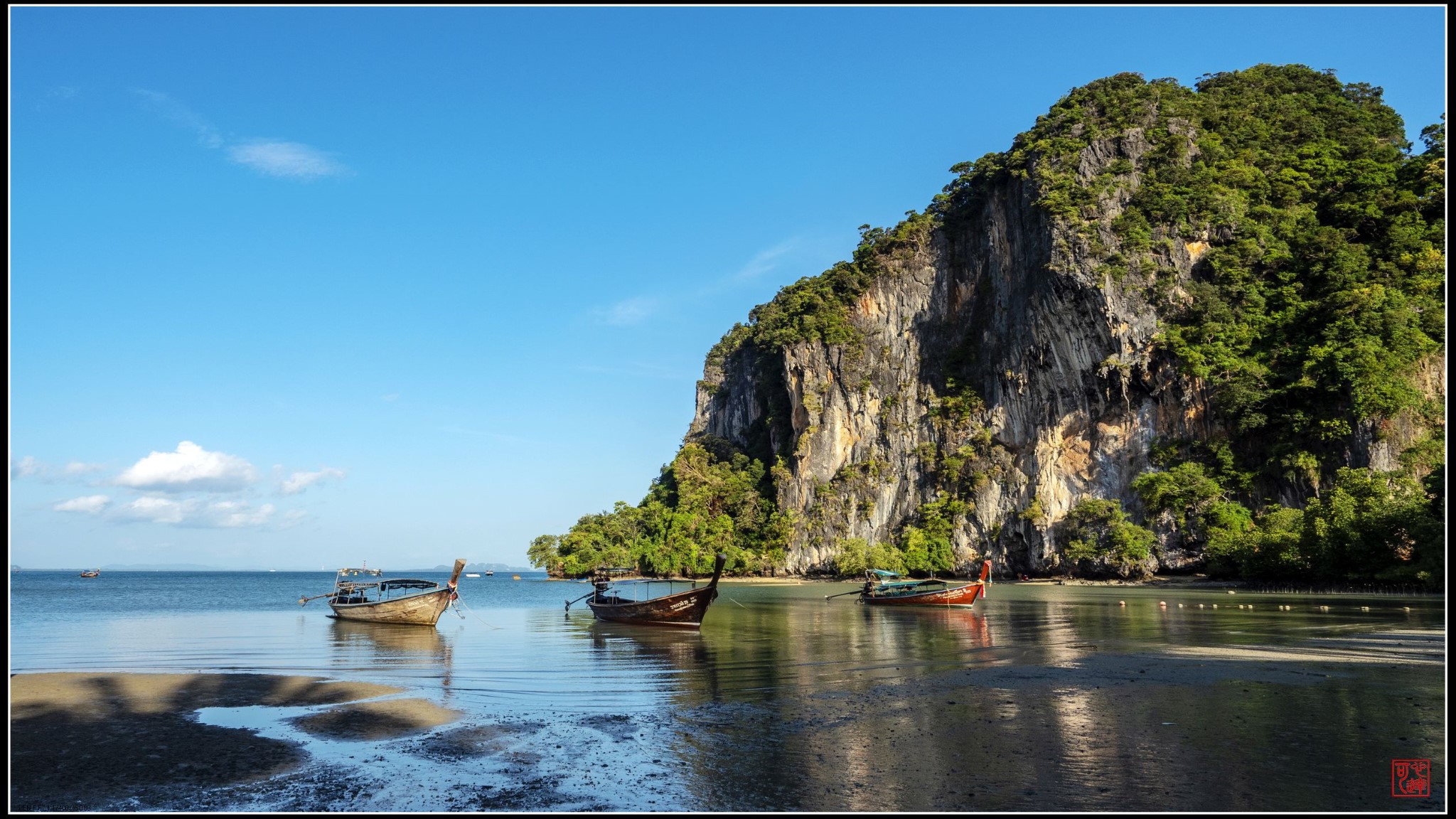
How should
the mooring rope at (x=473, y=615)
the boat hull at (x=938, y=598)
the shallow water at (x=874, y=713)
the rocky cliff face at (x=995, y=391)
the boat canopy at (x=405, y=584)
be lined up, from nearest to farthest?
1. the shallow water at (x=874, y=713)
2. the mooring rope at (x=473, y=615)
3. the boat canopy at (x=405, y=584)
4. the boat hull at (x=938, y=598)
5. the rocky cliff face at (x=995, y=391)

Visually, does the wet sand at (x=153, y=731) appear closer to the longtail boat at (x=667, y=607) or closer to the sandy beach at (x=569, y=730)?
the sandy beach at (x=569, y=730)

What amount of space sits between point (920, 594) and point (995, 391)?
43.0 m

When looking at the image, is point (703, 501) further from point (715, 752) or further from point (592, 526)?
point (715, 752)

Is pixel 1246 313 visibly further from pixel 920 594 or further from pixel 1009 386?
pixel 920 594

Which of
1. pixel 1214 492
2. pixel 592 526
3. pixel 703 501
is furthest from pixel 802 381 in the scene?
pixel 1214 492

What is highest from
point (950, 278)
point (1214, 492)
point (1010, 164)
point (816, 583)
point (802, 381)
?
point (1010, 164)

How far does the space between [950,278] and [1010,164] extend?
44.1ft

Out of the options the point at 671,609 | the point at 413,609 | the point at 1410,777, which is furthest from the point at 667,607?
the point at 1410,777

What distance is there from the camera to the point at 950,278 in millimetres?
95875

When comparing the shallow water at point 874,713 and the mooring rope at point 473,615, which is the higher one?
the shallow water at point 874,713

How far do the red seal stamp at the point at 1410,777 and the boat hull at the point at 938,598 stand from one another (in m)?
32.5

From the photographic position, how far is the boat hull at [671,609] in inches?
1221

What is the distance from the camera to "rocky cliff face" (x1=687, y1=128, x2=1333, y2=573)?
72.2 meters

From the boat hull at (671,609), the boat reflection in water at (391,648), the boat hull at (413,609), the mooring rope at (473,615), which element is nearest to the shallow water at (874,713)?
the boat reflection in water at (391,648)
